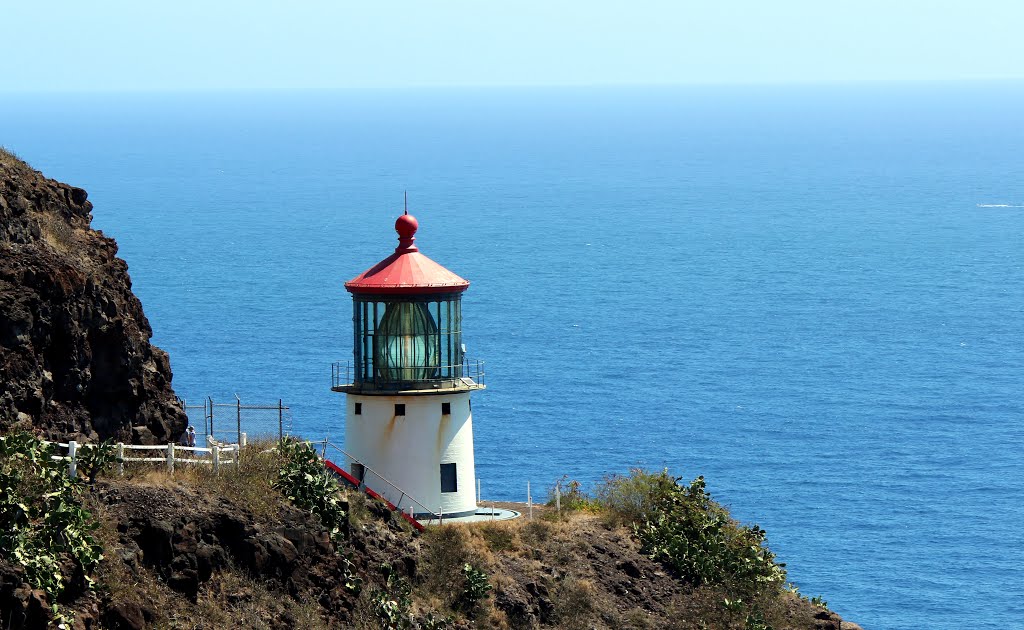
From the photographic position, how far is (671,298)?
15788cm

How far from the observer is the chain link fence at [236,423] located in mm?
35594

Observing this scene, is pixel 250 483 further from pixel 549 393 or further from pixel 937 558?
pixel 549 393

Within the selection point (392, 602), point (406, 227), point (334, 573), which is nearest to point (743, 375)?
point (406, 227)

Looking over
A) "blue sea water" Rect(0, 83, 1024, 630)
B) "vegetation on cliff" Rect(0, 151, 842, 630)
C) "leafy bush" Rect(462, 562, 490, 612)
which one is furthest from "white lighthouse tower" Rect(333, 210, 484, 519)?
"blue sea water" Rect(0, 83, 1024, 630)

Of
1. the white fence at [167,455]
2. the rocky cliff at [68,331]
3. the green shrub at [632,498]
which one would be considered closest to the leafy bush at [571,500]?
the green shrub at [632,498]

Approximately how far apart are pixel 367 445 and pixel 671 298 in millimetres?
121543

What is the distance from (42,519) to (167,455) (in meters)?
3.82

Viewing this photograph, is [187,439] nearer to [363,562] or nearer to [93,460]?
[363,562]

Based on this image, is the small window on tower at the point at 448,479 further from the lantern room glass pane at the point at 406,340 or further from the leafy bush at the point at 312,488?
the leafy bush at the point at 312,488

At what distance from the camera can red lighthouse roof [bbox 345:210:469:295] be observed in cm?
3669

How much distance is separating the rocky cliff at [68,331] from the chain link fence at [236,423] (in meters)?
2.63

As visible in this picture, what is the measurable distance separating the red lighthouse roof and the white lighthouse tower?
0.02 metres

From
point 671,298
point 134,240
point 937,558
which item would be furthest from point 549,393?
point 134,240

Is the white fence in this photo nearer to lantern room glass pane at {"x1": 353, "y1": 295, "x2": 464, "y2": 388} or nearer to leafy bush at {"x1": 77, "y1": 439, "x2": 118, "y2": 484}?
leafy bush at {"x1": 77, "y1": 439, "x2": 118, "y2": 484}
